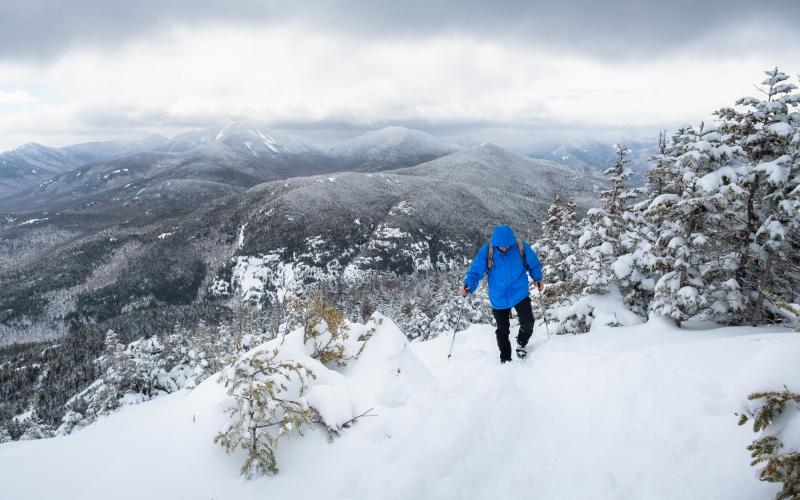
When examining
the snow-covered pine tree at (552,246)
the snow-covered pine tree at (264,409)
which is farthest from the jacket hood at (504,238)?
the snow-covered pine tree at (552,246)

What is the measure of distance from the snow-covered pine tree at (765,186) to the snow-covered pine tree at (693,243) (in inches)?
16.9

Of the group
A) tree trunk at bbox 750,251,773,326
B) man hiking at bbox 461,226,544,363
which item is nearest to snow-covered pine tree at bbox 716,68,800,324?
tree trunk at bbox 750,251,773,326

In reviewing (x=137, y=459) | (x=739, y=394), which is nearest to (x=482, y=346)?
(x=739, y=394)

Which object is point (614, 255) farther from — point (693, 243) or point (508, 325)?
point (508, 325)

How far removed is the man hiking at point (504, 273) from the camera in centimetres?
744

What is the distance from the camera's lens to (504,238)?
7398 mm

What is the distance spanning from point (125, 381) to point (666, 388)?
23.9m

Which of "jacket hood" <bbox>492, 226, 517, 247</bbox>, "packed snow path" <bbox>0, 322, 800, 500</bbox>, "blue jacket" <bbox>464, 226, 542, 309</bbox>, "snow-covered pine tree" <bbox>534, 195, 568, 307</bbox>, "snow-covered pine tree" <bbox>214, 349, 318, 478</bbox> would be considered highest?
"jacket hood" <bbox>492, 226, 517, 247</bbox>

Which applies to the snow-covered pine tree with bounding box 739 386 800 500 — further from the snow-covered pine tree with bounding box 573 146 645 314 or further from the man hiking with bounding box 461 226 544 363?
the snow-covered pine tree with bounding box 573 146 645 314

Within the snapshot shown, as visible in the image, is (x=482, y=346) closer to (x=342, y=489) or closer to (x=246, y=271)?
(x=342, y=489)

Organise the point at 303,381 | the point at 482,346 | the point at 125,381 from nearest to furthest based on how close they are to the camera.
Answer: the point at 303,381, the point at 482,346, the point at 125,381

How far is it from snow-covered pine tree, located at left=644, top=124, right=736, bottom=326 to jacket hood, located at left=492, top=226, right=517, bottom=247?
14.1ft

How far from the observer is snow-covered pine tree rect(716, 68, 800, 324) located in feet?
25.3

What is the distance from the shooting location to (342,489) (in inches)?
161
